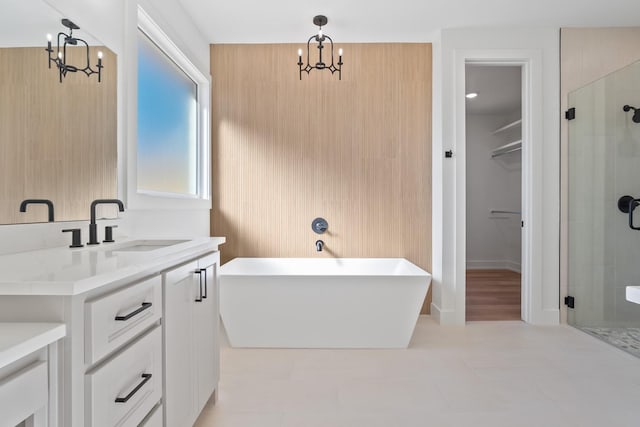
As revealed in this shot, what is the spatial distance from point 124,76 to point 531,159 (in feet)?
10.5

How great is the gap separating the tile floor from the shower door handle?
0.98 m

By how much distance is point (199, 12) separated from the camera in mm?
2881

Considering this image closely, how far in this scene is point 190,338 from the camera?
4.94 feet

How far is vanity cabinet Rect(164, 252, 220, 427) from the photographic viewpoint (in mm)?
1318

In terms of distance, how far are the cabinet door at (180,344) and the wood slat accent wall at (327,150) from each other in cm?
196

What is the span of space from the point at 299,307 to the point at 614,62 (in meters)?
3.50

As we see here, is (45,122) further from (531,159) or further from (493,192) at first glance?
(493,192)

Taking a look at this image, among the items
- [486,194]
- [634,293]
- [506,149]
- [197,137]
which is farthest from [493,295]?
[197,137]

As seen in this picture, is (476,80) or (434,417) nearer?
(434,417)

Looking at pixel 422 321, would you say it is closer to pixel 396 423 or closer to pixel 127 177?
pixel 396 423

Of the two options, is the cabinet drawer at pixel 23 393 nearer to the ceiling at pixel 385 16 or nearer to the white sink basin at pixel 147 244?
the white sink basin at pixel 147 244

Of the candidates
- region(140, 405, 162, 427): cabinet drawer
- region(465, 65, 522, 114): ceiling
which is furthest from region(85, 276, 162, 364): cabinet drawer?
region(465, 65, 522, 114): ceiling

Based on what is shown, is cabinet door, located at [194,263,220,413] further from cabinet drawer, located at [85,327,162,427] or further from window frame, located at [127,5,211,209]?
window frame, located at [127,5,211,209]

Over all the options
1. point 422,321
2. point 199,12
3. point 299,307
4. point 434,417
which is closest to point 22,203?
point 299,307
